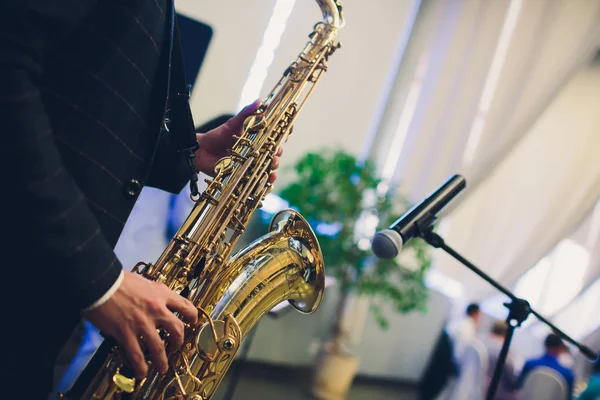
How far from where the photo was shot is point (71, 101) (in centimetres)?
102

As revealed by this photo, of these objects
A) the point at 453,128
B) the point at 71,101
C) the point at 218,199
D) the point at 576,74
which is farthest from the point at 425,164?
the point at 71,101

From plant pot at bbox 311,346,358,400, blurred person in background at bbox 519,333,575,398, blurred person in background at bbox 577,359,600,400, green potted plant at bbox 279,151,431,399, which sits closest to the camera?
blurred person in background at bbox 577,359,600,400

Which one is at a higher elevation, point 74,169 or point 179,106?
point 179,106

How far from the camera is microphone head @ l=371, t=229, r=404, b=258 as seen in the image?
5.25ft

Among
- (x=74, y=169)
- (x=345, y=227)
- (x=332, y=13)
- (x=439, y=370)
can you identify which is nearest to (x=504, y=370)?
(x=439, y=370)

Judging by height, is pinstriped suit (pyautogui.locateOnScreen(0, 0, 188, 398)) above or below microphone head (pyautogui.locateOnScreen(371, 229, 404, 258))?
below

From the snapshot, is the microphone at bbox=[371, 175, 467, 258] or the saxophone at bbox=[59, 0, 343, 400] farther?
the microphone at bbox=[371, 175, 467, 258]

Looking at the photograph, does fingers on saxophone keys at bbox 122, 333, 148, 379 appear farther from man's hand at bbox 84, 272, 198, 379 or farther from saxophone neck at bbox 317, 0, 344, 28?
saxophone neck at bbox 317, 0, 344, 28

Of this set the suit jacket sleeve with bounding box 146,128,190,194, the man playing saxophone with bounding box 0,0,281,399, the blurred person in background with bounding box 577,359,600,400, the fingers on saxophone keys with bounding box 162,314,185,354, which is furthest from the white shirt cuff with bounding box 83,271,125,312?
the blurred person in background with bounding box 577,359,600,400

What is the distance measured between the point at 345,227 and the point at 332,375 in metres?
1.34

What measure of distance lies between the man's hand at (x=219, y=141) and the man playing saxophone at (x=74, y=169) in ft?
1.77

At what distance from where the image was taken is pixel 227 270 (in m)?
1.54

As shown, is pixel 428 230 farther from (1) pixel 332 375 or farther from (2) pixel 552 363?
(1) pixel 332 375

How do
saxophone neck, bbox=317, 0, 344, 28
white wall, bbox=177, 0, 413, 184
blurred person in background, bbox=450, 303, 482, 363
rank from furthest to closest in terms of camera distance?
blurred person in background, bbox=450, 303, 482, 363
white wall, bbox=177, 0, 413, 184
saxophone neck, bbox=317, 0, 344, 28
